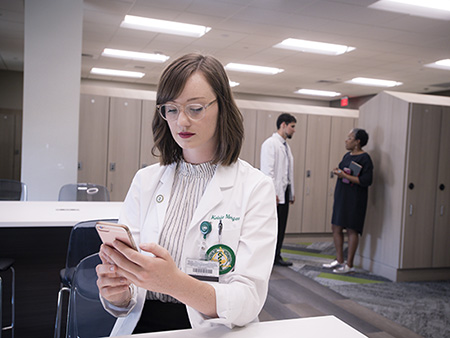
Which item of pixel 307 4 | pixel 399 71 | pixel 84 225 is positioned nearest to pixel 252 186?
pixel 84 225

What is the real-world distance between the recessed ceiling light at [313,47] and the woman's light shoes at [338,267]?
14.5ft

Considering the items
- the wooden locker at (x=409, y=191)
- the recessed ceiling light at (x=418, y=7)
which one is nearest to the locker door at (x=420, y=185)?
the wooden locker at (x=409, y=191)

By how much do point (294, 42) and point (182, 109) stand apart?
24.1 feet

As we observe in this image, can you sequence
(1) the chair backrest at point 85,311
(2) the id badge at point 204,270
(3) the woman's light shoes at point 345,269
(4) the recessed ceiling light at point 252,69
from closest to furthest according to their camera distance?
(2) the id badge at point 204,270
(1) the chair backrest at point 85,311
(3) the woman's light shoes at point 345,269
(4) the recessed ceiling light at point 252,69

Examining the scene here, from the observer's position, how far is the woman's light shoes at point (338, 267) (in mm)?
5449

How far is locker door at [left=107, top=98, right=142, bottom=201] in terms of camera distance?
655 cm

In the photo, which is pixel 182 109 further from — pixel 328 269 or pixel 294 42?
pixel 294 42

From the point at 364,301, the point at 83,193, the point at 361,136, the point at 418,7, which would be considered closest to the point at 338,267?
the point at 364,301

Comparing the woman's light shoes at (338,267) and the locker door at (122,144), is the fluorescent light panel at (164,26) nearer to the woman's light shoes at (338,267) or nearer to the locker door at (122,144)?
the locker door at (122,144)

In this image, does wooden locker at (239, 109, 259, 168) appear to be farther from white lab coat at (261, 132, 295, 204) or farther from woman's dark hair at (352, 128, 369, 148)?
woman's dark hair at (352, 128, 369, 148)

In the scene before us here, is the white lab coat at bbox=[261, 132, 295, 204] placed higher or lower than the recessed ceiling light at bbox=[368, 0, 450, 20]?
lower

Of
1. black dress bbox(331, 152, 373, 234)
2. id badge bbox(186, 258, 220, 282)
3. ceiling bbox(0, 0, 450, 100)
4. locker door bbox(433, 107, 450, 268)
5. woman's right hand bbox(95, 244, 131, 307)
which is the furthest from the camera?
ceiling bbox(0, 0, 450, 100)

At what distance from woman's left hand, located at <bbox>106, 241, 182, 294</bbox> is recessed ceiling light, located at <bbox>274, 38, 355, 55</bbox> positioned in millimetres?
7582

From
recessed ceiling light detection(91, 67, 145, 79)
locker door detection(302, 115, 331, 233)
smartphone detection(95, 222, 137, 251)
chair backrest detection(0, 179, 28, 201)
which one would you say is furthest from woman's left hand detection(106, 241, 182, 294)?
recessed ceiling light detection(91, 67, 145, 79)
